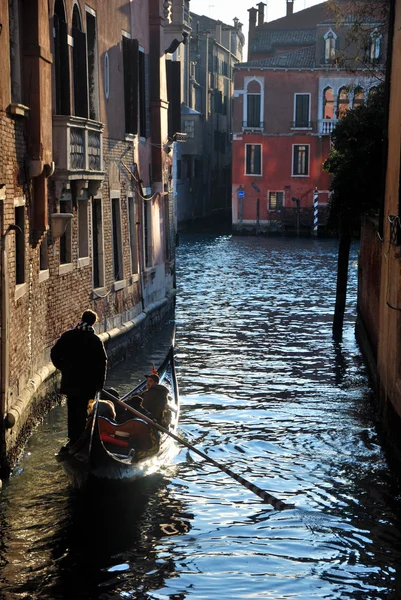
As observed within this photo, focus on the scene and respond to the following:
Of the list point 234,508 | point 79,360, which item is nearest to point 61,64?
point 79,360

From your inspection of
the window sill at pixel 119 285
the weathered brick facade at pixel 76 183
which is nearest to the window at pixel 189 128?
the weathered brick facade at pixel 76 183

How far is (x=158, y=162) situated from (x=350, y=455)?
9.83 m

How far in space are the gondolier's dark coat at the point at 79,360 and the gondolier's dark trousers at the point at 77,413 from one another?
0.06 m

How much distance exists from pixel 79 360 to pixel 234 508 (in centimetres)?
191

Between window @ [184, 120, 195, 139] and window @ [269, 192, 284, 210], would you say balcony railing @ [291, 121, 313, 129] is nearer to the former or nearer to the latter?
window @ [269, 192, 284, 210]

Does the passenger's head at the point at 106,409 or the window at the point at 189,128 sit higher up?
A: the window at the point at 189,128

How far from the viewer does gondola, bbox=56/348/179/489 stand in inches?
345

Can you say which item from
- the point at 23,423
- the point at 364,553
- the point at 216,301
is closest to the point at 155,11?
the point at 216,301

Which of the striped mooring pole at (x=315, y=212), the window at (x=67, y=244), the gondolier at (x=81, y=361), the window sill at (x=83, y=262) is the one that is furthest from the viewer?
the striped mooring pole at (x=315, y=212)

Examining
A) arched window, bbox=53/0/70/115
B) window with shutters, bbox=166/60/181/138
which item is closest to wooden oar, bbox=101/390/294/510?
arched window, bbox=53/0/70/115

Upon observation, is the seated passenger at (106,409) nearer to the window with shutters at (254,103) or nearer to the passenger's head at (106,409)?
the passenger's head at (106,409)

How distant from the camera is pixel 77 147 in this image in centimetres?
1295

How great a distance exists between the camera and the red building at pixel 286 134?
4519 centimetres

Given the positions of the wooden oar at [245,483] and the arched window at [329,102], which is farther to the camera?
the arched window at [329,102]
